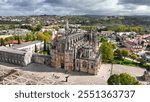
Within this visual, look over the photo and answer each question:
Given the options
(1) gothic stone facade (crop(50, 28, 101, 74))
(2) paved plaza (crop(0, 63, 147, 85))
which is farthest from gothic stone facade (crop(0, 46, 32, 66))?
(1) gothic stone facade (crop(50, 28, 101, 74))

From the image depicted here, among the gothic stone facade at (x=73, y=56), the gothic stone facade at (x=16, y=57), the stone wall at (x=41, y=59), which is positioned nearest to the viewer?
the gothic stone facade at (x=73, y=56)

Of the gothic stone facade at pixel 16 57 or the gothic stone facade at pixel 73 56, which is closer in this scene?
the gothic stone facade at pixel 73 56

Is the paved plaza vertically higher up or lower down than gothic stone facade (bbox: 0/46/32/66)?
lower down

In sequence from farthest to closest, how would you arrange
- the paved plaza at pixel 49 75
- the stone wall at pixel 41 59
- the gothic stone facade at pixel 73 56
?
the stone wall at pixel 41 59
the gothic stone facade at pixel 73 56
the paved plaza at pixel 49 75

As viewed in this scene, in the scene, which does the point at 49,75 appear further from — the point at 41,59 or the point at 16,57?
the point at 16,57

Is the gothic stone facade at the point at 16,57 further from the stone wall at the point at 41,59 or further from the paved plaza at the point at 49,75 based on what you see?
the paved plaza at the point at 49,75

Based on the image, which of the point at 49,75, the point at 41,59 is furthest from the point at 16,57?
the point at 49,75

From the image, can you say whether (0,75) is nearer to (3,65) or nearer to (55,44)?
(3,65)

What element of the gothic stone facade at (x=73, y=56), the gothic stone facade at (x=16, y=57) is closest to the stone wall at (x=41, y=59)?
the gothic stone facade at (x=16, y=57)

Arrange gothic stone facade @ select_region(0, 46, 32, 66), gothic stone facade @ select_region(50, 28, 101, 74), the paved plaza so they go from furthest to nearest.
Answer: gothic stone facade @ select_region(0, 46, 32, 66), gothic stone facade @ select_region(50, 28, 101, 74), the paved plaza

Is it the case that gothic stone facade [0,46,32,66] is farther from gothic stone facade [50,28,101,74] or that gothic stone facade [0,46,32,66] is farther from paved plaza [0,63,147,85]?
gothic stone facade [50,28,101,74]
